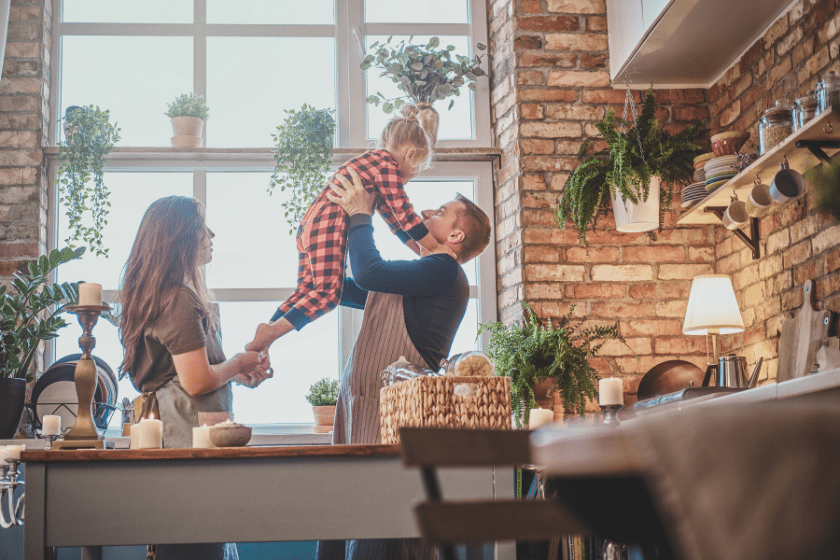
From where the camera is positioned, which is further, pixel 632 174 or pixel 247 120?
A: pixel 247 120

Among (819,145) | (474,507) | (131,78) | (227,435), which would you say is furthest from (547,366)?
(474,507)

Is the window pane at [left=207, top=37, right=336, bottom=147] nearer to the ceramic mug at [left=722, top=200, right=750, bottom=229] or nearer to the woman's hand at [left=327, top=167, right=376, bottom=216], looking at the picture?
the woman's hand at [left=327, top=167, right=376, bottom=216]

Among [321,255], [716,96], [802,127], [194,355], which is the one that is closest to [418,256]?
[321,255]

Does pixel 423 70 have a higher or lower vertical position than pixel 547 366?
higher

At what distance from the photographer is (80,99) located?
420 cm

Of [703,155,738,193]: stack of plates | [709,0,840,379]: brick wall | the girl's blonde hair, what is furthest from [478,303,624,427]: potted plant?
the girl's blonde hair

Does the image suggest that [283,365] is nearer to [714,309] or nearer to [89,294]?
[89,294]

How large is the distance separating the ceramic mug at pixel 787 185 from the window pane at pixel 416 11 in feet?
6.99

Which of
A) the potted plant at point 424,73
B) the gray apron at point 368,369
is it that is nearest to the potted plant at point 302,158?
the potted plant at point 424,73

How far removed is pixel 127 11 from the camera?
433 centimetres

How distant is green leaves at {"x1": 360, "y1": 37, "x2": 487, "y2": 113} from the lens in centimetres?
411

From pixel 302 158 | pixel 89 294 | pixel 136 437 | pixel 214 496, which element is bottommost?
pixel 214 496

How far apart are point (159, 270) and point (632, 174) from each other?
1.93m

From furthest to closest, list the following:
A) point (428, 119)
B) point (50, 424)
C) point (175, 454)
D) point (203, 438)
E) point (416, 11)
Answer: point (416, 11)
point (428, 119)
point (50, 424)
point (203, 438)
point (175, 454)
